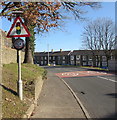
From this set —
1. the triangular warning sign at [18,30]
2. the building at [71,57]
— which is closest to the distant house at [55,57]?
the building at [71,57]

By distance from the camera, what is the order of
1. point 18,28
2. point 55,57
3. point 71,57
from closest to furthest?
1. point 18,28
2. point 71,57
3. point 55,57

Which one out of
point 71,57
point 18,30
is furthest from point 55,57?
point 18,30

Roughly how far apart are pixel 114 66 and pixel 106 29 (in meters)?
20.6

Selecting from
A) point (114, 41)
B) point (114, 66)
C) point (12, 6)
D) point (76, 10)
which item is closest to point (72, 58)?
point (114, 41)

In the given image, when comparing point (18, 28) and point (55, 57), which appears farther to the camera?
point (55, 57)

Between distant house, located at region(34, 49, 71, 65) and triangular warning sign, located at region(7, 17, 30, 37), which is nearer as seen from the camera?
triangular warning sign, located at region(7, 17, 30, 37)

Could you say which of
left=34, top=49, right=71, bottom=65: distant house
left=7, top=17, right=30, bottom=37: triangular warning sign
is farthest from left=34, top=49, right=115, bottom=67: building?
left=7, top=17, right=30, bottom=37: triangular warning sign

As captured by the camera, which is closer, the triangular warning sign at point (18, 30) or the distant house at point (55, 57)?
the triangular warning sign at point (18, 30)

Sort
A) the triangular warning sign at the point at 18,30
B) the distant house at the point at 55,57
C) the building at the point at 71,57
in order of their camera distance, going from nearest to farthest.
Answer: the triangular warning sign at the point at 18,30 → the building at the point at 71,57 → the distant house at the point at 55,57

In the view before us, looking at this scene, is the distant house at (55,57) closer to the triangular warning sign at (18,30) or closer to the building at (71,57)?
the building at (71,57)

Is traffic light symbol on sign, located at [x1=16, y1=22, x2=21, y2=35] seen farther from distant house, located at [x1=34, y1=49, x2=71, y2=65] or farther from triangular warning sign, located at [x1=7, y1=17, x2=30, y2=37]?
distant house, located at [x1=34, y1=49, x2=71, y2=65]

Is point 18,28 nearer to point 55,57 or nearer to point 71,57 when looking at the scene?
point 71,57

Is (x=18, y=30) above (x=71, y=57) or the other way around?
above

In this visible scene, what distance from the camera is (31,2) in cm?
540
